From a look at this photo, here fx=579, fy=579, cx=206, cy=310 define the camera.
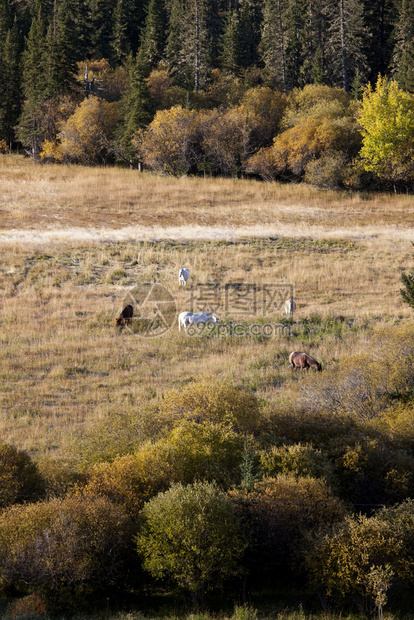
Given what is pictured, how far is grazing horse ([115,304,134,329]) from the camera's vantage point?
66.0 ft

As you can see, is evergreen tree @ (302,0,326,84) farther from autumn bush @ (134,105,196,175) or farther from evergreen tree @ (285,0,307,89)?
autumn bush @ (134,105,196,175)

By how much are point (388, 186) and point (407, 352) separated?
4037 cm

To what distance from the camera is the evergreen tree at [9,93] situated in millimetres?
58562

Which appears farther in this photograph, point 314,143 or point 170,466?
point 314,143

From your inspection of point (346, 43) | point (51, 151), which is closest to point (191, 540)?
point (51, 151)

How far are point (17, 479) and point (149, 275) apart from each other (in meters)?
18.0

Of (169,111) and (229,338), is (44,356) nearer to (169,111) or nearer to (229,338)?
(229,338)

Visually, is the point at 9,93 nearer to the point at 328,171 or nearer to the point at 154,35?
the point at 154,35

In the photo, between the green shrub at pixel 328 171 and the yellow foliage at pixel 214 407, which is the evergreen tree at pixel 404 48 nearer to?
the green shrub at pixel 328 171

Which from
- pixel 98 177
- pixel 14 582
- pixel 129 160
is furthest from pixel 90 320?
pixel 129 160

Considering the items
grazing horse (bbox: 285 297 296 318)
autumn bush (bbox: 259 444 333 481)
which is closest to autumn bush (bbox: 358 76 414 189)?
grazing horse (bbox: 285 297 296 318)

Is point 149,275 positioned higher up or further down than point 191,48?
further down

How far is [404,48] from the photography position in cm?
6138

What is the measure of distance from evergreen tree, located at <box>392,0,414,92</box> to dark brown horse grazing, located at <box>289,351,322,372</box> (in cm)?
4727
